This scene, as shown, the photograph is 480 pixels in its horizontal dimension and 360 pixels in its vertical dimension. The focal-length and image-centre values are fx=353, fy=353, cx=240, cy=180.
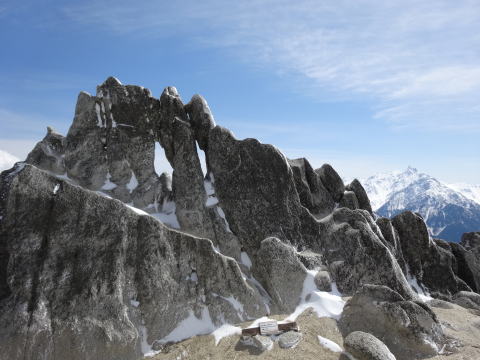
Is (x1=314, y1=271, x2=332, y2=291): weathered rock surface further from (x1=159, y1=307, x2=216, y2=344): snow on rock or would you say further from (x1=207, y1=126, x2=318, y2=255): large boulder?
(x1=159, y1=307, x2=216, y2=344): snow on rock

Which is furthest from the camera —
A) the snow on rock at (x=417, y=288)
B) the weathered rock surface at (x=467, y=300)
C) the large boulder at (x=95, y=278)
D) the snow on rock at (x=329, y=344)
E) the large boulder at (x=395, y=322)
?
the snow on rock at (x=417, y=288)

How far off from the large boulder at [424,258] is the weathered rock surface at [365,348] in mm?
21747

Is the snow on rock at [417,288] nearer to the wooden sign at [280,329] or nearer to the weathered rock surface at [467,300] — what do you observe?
the weathered rock surface at [467,300]

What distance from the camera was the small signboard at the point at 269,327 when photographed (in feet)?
88.7

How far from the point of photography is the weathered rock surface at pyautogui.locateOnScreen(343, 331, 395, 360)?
2362 cm

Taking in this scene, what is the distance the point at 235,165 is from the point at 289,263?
12.4 metres

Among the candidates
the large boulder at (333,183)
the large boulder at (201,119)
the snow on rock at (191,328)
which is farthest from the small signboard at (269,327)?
the large boulder at (333,183)

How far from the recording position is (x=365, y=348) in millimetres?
23906

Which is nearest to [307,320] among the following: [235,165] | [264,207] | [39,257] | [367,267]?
[367,267]

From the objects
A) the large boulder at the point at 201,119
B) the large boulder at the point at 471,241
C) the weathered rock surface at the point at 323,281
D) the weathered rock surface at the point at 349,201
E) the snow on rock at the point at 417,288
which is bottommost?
the snow on rock at the point at 417,288

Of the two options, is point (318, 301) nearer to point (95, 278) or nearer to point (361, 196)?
point (95, 278)

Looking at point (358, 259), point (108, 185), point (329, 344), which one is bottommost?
point (329, 344)

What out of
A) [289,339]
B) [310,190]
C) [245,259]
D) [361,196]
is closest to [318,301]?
[289,339]

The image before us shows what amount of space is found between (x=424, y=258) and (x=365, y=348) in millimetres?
26288
